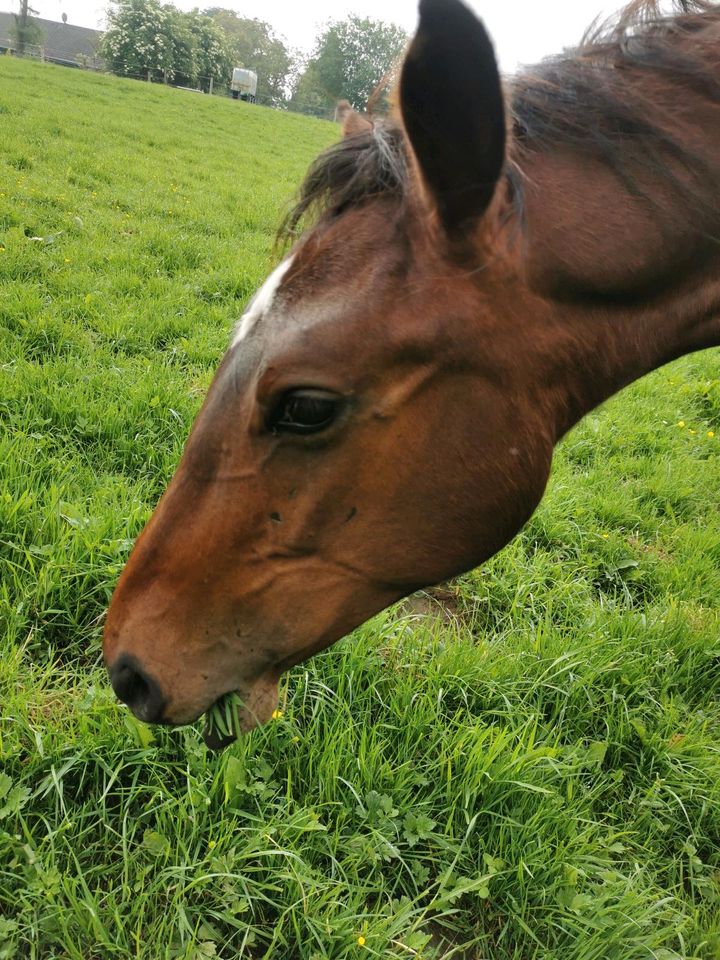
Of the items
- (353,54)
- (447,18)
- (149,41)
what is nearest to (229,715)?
(447,18)

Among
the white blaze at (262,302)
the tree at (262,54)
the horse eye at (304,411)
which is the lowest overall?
the horse eye at (304,411)

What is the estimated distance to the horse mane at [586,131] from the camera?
1.29m

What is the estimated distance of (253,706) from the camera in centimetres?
147

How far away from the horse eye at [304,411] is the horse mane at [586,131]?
16.1 inches

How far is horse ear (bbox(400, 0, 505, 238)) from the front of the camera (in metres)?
0.98

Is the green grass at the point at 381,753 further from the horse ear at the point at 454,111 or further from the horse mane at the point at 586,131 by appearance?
the horse ear at the point at 454,111

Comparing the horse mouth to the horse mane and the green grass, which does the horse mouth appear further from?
the horse mane

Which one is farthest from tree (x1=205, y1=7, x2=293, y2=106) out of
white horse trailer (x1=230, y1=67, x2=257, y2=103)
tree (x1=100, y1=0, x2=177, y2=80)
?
tree (x1=100, y1=0, x2=177, y2=80)

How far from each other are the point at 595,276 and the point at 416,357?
428mm

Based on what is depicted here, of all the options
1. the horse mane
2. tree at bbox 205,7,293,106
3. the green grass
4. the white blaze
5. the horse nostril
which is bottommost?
the green grass

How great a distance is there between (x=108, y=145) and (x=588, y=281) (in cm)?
1221

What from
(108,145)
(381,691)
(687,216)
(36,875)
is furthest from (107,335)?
(108,145)

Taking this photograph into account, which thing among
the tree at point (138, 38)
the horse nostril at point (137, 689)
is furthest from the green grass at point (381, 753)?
the tree at point (138, 38)

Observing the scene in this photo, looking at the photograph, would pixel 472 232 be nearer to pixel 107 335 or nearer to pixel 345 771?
pixel 345 771
